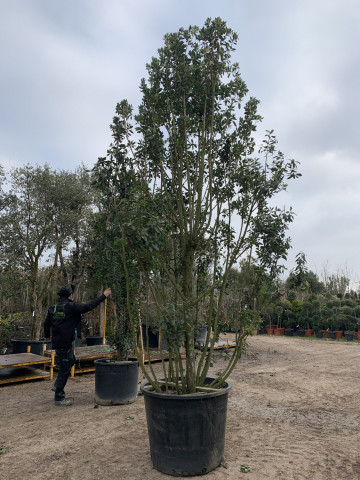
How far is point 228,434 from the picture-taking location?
4.91 meters

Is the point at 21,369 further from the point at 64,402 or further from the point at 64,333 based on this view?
the point at 64,333

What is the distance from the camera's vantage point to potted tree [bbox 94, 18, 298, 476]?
12.1 feet

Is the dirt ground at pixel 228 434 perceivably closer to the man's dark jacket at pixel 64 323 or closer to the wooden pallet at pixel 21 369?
the wooden pallet at pixel 21 369

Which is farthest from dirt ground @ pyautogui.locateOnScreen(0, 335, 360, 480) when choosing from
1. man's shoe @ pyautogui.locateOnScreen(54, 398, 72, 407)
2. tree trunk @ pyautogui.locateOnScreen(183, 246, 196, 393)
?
tree trunk @ pyautogui.locateOnScreen(183, 246, 196, 393)

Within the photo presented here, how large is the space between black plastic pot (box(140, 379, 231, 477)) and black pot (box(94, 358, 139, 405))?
2759 millimetres

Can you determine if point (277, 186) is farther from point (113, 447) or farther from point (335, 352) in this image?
point (335, 352)

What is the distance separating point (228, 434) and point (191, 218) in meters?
2.79

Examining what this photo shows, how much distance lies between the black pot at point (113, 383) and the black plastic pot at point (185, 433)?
2.76m

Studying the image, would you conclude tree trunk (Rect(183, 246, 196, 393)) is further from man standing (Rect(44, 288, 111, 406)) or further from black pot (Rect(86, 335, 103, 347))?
black pot (Rect(86, 335, 103, 347))

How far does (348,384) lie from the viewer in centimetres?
837

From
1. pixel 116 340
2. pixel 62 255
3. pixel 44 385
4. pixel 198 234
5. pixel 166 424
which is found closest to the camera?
pixel 166 424

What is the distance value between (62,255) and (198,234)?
31.6ft

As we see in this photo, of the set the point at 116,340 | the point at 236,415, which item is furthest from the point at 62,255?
the point at 236,415


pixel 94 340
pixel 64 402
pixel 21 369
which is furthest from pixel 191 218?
pixel 94 340
